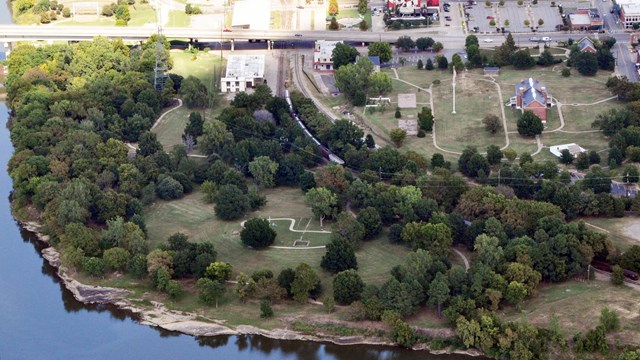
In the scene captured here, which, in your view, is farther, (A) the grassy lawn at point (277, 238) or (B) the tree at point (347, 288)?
(A) the grassy lawn at point (277, 238)

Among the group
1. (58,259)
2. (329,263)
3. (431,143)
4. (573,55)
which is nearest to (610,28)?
(573,55)

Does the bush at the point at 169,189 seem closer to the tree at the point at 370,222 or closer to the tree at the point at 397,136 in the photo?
the tree at the point at 370,222

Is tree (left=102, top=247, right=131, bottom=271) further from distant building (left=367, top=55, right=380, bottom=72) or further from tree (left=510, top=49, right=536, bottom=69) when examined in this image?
tree (left=510, top=49, right=536, bottom=69)

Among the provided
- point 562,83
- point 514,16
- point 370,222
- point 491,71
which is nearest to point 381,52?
point 491,71

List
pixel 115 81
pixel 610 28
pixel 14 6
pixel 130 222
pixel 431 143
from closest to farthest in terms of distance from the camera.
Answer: pixel 130 222 < pixel 431 143 < pixel 115 81 < pixel 610 28 < pixel 14 6

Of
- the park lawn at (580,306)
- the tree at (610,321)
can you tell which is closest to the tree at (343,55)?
the park lawn at (580,306)

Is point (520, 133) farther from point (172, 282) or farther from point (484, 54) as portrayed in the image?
point (172, 282)
